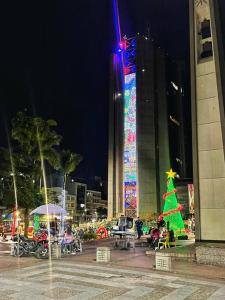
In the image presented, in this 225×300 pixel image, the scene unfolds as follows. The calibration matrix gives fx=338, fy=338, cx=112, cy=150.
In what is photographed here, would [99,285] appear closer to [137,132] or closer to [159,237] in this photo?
[159,237]

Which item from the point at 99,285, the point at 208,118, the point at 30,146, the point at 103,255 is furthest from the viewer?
the point at 30,146

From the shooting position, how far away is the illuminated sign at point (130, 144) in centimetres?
7550

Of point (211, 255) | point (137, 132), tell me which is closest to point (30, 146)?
point (211, 255)

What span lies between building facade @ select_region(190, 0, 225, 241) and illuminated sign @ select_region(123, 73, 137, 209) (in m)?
58.7

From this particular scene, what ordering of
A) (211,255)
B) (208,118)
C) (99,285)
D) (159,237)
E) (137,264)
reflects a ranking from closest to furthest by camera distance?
(99,285), (211,255), (137,264), (208,118), (159,237)

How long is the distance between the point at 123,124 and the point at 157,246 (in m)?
59.6

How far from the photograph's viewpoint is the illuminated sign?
248 feet

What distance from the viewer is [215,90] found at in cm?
1680

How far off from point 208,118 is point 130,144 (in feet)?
200

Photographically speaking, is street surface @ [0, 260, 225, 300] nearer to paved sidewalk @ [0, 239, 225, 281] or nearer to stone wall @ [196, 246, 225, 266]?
paved sidewalk @ [0, 239, 225, 281]

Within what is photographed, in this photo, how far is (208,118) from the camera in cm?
1669

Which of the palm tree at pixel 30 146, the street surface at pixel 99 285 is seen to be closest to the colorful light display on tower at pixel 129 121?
the palm tree at pixel 30 146

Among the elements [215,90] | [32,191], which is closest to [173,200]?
[32,191]

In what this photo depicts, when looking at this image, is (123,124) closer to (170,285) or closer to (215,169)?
(215,169)
